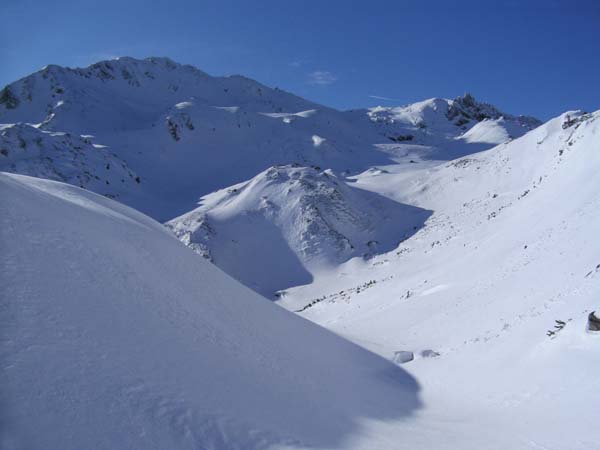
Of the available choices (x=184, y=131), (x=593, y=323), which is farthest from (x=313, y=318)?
(x=184, y=131)

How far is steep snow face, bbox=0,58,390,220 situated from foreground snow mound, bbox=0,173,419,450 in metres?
42.5

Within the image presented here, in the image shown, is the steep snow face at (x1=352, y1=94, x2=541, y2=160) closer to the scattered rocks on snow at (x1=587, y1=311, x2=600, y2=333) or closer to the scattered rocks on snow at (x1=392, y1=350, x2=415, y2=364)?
the scattered rocks on snow at (x1=392, y1=350, x2=415, y2=364)

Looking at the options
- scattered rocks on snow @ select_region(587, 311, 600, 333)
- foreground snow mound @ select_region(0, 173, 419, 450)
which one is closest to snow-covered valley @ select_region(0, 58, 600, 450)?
foreground snow mound @ select_region(0, 173, 419, 450)

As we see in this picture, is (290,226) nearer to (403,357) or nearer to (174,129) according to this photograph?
(403,357)

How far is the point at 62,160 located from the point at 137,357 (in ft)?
165

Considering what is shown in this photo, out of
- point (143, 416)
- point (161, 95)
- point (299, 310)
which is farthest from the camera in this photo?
point (161, 95)

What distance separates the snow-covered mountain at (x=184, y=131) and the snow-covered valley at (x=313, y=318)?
16.8m

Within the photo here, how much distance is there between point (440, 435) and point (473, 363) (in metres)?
5.06

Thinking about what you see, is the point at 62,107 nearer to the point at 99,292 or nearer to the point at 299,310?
the point at 299,310

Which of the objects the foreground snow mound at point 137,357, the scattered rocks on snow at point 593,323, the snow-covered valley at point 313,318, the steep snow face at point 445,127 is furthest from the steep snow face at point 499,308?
the steep snow face at point 445,127

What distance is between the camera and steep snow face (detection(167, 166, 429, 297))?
130 feet

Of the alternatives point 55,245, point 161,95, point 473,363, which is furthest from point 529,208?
point 161,95

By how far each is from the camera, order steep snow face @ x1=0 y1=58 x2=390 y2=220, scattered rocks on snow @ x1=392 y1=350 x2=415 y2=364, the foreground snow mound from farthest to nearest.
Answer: steep snow face @ x1=0 y1=58 x2=390 y2=220
scattered rocks on snow @ x1=392 y1=350 x2=415 y2=364
the foreground snow mound

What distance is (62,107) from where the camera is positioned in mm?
77812
